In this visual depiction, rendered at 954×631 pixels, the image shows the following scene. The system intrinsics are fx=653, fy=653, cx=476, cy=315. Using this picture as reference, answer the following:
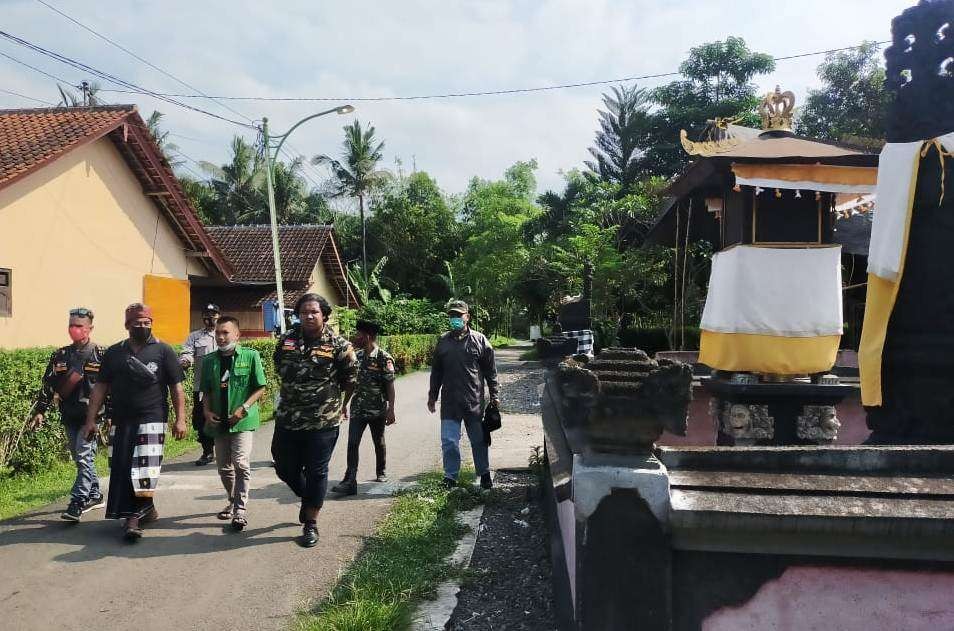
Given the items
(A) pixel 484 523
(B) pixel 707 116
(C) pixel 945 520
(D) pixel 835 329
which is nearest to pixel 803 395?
(D) pixel 835 329

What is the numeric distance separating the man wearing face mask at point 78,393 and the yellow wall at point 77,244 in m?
6.71

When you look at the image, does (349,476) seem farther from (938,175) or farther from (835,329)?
(938,175)

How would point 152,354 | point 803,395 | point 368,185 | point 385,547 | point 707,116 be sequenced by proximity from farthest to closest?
1. point 368,185
2. point 707,116
3. point 803,395
4. point 152,354
5. point 385,547

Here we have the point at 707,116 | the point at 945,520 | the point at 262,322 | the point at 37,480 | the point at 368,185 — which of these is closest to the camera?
the point at 945,520

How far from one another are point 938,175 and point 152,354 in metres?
5.46

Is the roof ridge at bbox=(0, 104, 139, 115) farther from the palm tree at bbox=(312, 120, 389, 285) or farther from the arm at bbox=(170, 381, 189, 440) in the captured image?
the palm tree at bbox=(312, 120, 389, 285)

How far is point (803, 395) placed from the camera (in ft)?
19.3

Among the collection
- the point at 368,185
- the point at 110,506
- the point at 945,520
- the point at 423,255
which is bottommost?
the point at 110,506

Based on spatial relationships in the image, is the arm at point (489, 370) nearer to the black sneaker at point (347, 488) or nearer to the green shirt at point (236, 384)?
the black sneaker at point (347, 488)

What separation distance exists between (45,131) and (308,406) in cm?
1140

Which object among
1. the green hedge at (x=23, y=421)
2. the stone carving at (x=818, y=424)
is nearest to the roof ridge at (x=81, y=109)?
the green hedge at (x=23, y=421)

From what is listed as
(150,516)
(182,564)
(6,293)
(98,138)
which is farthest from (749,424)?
(98,138)

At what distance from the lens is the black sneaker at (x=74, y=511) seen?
5.29 meters

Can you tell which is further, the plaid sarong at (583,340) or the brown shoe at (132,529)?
the plaid sarong at (583,340)
